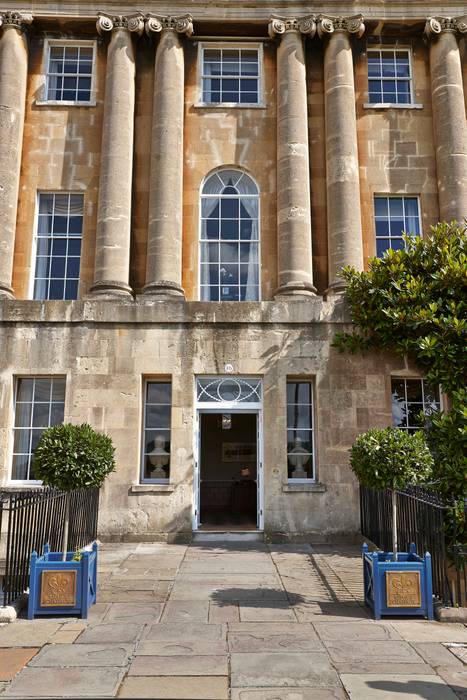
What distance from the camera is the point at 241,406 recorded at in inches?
508

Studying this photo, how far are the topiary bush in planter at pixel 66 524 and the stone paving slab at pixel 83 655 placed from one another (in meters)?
1.03

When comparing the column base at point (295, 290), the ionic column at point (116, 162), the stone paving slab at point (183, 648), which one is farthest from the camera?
the ionic column at point (116, 162)

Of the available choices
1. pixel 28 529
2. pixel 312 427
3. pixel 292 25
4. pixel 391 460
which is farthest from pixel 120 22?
pixel 391 460

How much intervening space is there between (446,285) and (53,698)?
1004cm

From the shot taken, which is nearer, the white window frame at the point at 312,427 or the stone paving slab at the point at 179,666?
the stone paving slab at the point at 179,666

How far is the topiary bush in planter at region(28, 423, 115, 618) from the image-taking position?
703 cm

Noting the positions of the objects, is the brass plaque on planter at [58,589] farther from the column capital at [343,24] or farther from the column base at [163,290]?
the column capital at [343,24]

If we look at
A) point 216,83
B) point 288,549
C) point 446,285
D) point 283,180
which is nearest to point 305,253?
point 283,180

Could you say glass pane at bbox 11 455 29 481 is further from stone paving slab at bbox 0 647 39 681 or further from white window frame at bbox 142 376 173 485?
stone paving slab at bbox 0 647 39 681

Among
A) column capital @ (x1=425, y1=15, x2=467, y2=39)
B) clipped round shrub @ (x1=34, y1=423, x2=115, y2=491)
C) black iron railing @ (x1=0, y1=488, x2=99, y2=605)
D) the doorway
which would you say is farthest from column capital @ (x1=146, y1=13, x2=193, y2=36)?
black iron railing @ (x1=0, y1=488, x2=99, y2=605)

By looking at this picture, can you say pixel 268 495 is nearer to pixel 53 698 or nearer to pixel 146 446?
pixel 146 446

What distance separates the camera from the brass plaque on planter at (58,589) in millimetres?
Result: 7023

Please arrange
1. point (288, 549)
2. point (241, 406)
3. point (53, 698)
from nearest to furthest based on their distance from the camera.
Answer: point (53, 698) → point (288, 549) → point (241, 406)

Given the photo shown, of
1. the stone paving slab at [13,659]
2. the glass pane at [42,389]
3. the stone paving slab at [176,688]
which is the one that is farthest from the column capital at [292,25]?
the stone paving slab at [176,688]
